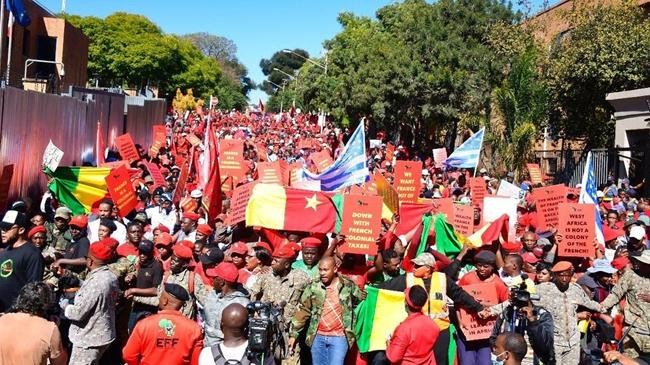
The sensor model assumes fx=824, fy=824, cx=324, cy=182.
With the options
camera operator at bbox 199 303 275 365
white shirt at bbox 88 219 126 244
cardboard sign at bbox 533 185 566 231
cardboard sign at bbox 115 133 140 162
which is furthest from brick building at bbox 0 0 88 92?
camera operator at bbox 199 303 275 365

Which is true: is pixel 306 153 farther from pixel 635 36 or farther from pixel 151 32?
pixel 151 32

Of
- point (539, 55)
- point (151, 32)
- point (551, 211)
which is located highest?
point (151, 32)

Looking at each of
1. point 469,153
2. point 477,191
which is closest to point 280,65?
point 469,153

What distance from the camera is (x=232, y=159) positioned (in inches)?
609

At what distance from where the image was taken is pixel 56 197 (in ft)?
40.1

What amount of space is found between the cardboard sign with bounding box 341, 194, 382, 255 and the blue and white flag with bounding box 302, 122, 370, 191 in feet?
12.2

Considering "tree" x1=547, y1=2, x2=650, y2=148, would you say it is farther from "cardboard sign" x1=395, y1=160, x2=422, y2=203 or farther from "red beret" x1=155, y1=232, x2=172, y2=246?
"red beret" x1=155, y1=232, x2=172, y2=246

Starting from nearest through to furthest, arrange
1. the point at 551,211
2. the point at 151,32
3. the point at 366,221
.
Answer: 1. the point at 366,221
2. the point at 551,211
3. the point at 151,32

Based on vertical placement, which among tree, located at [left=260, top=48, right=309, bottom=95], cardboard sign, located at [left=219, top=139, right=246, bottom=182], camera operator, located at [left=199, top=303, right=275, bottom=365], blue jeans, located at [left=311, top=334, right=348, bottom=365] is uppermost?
tree, located at [left=260, top=48, right=309, bottom=95]

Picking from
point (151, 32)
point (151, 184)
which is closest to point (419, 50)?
point (151, 184)

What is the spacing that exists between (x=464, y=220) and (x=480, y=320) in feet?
11.6

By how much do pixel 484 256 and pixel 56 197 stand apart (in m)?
7.26

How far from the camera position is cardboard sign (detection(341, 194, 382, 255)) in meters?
8.49

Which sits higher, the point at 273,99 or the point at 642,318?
the point at 273,99
